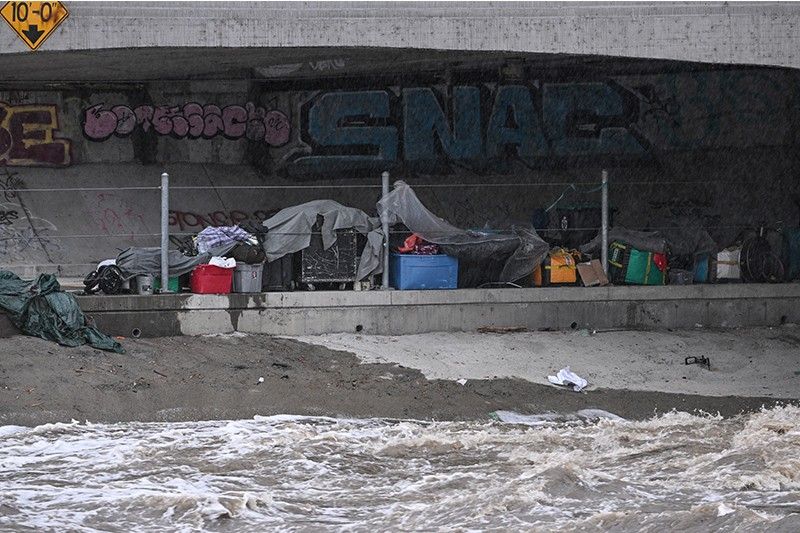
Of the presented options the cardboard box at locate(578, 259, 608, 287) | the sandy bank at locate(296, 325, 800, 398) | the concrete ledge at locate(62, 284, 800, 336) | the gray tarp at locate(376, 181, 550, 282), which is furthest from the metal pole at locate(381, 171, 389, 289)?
the cardboard box at locate(578, 259, 608, 287)

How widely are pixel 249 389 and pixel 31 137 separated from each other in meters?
9.13

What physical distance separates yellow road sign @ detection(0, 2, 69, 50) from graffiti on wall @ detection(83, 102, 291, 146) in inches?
235

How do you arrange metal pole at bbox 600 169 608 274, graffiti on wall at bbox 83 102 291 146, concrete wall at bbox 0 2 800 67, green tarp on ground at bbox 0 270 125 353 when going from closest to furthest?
green tarp on ground at bbox 0 270 125 353, concrete wall at bbox 0 2 800 67, metal pole at bbox 600 169 608 274, graffiti on wall at bbox 83 102 291 146

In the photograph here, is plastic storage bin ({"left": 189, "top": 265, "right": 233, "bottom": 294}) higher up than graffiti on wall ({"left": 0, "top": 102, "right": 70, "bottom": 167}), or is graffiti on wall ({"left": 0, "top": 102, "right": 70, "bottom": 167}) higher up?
graffiti on wall ({"left": 0, "top": 102, "right": 70, "bottom": 167})

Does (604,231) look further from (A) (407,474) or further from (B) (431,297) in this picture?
(A) (407,474)

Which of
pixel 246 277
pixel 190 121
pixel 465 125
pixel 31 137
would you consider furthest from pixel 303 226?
pixel 31 137

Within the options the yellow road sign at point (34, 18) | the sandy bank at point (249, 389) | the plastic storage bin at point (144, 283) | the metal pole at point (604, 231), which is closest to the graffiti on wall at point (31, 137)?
the yellow road sign at point (34, 18)

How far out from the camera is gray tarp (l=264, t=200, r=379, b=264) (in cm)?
1661

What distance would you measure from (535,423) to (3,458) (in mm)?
5827

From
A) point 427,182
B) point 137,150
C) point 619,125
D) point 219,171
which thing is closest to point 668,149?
point 619,125

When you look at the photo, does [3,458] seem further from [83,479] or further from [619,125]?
[619,125]

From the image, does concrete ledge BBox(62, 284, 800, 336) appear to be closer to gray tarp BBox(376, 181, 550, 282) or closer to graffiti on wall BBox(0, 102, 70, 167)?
gray tarp BBox(376, 181, 550, 282)

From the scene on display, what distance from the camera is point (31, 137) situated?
21.2m

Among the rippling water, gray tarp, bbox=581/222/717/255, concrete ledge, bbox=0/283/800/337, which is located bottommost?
the rippling water
